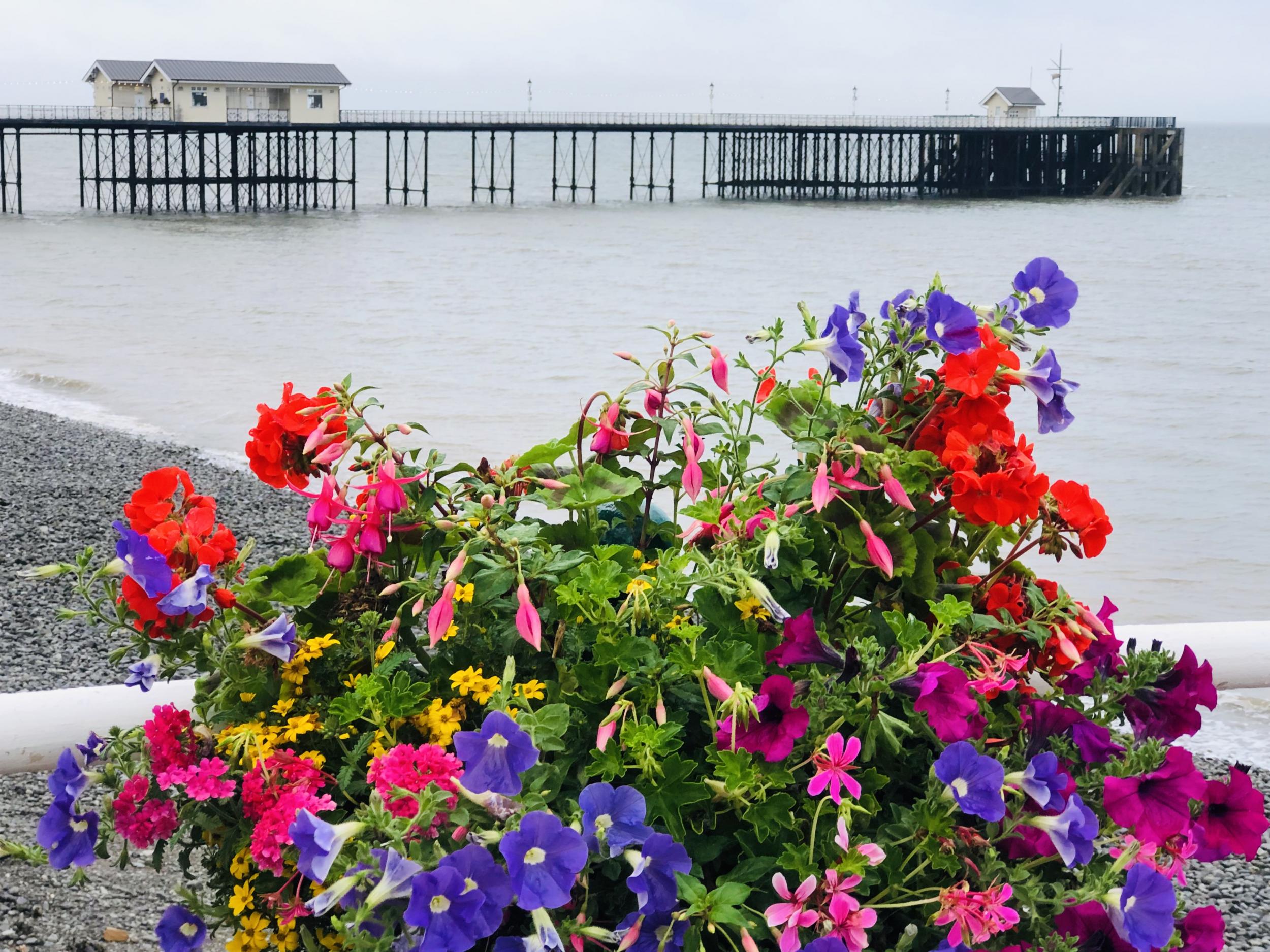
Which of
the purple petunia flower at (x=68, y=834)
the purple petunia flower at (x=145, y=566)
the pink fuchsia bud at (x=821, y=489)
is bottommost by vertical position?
the purple petunia flower at (x=68, y=834)

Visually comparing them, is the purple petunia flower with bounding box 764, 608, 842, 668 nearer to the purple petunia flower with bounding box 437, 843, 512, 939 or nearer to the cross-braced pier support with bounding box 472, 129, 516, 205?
the purple petunia flower with bounding box 437, 843, 512, 939

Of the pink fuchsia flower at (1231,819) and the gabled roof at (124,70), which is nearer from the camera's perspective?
the pink fuchsia flower at (1231,819)

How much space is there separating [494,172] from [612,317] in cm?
4113

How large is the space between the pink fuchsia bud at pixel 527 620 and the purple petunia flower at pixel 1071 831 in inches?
19.6

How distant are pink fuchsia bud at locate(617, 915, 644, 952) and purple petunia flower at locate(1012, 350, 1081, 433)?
0.64m

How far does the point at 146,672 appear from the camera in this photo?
1.38 metres

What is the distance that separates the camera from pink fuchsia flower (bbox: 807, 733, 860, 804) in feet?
3.90

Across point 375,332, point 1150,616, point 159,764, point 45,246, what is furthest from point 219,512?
point 45,246

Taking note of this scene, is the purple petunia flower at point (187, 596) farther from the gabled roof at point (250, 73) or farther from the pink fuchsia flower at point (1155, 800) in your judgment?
the gabled roof at point (250, 73)

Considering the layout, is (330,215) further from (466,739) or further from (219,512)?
(466,739)

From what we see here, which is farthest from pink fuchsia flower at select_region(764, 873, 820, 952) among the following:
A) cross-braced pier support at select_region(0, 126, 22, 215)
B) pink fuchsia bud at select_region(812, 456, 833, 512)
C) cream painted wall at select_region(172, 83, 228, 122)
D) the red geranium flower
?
cream painted wall at select_region(172, 83, 228, 122)

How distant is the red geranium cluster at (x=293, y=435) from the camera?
1.40 m

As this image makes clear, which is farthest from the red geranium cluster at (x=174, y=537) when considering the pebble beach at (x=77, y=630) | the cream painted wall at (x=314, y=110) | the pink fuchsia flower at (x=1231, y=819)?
the cream painted wall at (x=314, y=110)

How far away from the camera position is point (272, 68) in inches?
1734
